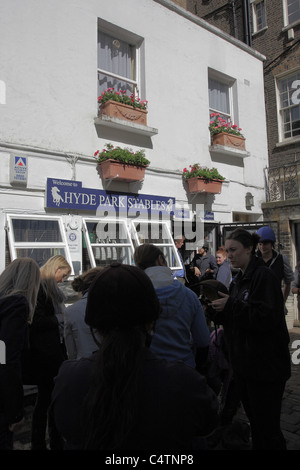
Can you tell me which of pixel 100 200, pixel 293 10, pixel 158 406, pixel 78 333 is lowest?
pixel 78 333

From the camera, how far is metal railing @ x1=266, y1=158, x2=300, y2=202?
9836mm

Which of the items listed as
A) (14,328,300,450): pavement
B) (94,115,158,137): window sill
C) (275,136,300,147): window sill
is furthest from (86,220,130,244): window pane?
(275,136,300,147): window sill

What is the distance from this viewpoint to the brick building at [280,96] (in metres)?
9.27

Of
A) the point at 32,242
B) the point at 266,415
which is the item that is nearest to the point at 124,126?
the point at 32,242

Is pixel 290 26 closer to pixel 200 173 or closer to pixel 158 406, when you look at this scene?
pixel 200 173

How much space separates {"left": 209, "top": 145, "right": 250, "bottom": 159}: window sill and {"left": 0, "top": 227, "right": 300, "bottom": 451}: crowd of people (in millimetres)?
6169

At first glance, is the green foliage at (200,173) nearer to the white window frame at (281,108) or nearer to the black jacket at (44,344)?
the white window frame at (281,108)

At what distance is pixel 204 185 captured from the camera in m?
8.22

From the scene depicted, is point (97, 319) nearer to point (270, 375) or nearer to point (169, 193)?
point (270, 375)

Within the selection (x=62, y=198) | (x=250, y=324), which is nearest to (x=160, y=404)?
(x=250, y=324)

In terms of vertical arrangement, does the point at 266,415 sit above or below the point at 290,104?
below

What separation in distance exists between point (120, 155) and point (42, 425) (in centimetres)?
504

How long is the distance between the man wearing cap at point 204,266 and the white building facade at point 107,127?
54 centimetres

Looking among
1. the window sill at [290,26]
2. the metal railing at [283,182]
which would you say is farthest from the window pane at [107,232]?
the window sill at [290,26]
